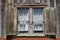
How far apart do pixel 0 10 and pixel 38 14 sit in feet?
5.05

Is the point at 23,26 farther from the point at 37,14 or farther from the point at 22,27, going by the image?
the point at 37,14

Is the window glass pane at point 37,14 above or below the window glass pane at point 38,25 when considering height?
above

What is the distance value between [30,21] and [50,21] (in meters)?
0.80

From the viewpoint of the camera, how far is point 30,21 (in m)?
8.31

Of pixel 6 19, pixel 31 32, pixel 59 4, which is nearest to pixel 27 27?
pixel 31 32

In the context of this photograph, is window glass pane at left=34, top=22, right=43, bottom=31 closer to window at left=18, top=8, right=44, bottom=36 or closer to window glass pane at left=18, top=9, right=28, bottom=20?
window at left=18, top=8, right=44, bottom=36

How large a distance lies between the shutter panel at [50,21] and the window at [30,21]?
0.25m

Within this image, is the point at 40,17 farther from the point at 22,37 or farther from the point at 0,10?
the point at 0,10

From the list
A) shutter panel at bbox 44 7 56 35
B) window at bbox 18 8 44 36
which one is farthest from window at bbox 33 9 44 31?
shutter panel at bbox 44 7 56 35

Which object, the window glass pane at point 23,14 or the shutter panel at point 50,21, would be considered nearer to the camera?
the shutter panel at point 50,21

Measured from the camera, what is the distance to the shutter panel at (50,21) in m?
8.10

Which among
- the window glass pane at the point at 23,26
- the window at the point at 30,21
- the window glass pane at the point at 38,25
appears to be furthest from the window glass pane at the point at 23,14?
the window glass pane at the point at 38,25

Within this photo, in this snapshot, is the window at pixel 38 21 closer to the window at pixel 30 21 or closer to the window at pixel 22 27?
the window at pixel 30 21

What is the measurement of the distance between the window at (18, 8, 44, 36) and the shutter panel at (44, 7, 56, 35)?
9.7 inches
